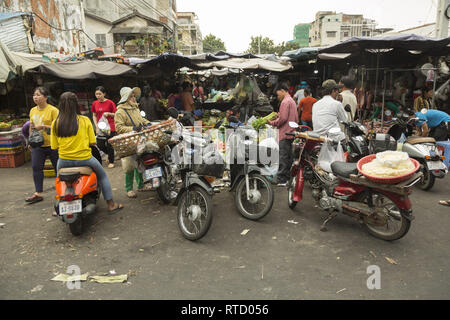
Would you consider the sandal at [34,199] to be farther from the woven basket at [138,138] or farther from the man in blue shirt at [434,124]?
the man in blue shirt at [434,124]

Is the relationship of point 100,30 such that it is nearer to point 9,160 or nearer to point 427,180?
point 9,160

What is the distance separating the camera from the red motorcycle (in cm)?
362

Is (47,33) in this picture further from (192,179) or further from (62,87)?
(192,179)

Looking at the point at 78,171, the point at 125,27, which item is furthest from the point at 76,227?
the point at 125,27

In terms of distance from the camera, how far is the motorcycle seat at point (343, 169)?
402 centimetres

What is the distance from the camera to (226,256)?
3.69 m

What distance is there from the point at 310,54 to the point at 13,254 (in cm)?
1034

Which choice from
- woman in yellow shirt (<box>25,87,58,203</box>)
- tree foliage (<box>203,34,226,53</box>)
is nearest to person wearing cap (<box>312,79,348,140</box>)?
woman in yellow shirt (<box>25,87,58,203</box>)

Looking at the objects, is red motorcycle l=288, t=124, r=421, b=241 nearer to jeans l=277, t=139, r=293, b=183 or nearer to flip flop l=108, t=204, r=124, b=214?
jeans l=277, t=139, r=293, b=183

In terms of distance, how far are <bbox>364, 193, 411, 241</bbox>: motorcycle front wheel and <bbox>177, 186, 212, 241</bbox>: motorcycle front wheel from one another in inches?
80.2

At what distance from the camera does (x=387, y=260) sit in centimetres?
352

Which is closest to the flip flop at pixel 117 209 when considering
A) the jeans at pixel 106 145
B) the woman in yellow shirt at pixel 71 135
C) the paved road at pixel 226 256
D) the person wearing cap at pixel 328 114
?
the paved road at pixel 226 256

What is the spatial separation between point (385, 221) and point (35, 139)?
5.43 meters
